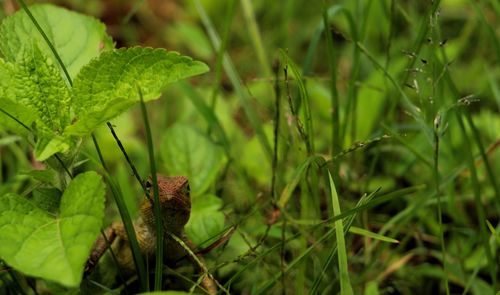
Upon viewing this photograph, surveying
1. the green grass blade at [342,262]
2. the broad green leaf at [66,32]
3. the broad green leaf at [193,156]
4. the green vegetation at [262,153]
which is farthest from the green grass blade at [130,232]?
the broad green leaf at [193,156]

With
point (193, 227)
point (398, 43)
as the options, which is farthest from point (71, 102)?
point (398, 43)

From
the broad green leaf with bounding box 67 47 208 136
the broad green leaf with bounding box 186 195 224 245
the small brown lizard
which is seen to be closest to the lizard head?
the small brown lizard

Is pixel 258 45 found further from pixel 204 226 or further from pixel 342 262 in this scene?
pixel 342 262

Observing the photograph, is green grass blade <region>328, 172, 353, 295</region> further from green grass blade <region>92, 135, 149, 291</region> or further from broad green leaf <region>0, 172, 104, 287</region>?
broad green leaf <region>0, 172, 104, 287</region>

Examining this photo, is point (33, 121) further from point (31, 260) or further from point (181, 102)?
point (181, 102)

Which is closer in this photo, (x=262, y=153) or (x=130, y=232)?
(x=130, y=232)

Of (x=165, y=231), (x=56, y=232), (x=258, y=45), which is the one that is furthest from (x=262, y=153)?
(x=56, y=232)

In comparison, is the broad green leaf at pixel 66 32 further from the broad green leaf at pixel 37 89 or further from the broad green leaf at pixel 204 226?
the broad green leaf at pixel 204 226
